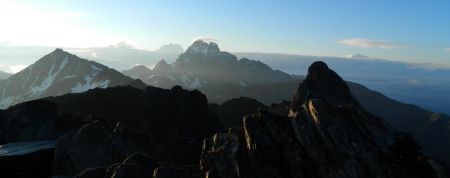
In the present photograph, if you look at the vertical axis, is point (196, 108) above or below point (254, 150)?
below

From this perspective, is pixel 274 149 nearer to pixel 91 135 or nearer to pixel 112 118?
pixel 91 135

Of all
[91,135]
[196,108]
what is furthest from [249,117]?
[196,108]

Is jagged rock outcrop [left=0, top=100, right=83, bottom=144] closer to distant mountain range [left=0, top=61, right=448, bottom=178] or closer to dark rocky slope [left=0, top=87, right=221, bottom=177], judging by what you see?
dark rocky slope [left=0, top=87, right=221, bottom=177]

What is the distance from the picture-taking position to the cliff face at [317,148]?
45.7 meters

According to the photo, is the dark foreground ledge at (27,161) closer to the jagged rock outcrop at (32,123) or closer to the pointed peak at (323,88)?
the jagged rock outcrop at (32,123)

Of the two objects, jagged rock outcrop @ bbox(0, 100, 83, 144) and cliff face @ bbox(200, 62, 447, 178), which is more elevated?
cliff face @ bbox(200, 62, 447, 178)

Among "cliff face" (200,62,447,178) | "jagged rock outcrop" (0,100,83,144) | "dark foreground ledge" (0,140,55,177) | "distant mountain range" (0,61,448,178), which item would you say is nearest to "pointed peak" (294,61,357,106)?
"distant mountain range" (0,61,448,178)

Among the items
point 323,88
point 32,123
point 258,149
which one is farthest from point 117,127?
point 323,88

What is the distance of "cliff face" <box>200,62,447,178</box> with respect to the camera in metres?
45.7

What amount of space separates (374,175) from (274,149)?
1109 centimetres

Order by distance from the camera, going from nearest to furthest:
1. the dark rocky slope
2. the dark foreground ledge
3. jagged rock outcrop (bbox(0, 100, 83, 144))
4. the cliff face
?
the cliff face → the dark foreground ledge → the dark rocky slope → jagged rock outcrop (bbox(0, 100, 83, 144))

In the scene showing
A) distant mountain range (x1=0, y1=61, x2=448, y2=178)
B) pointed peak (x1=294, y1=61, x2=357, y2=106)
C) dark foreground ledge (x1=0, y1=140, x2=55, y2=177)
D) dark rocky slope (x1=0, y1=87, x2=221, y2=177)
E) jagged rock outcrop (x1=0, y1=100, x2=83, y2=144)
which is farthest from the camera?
pointed peak (x1=294, y1=61, x2=357, y2=106)

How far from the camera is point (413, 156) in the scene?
151 feet

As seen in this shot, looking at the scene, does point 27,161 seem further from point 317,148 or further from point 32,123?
point 317,148
